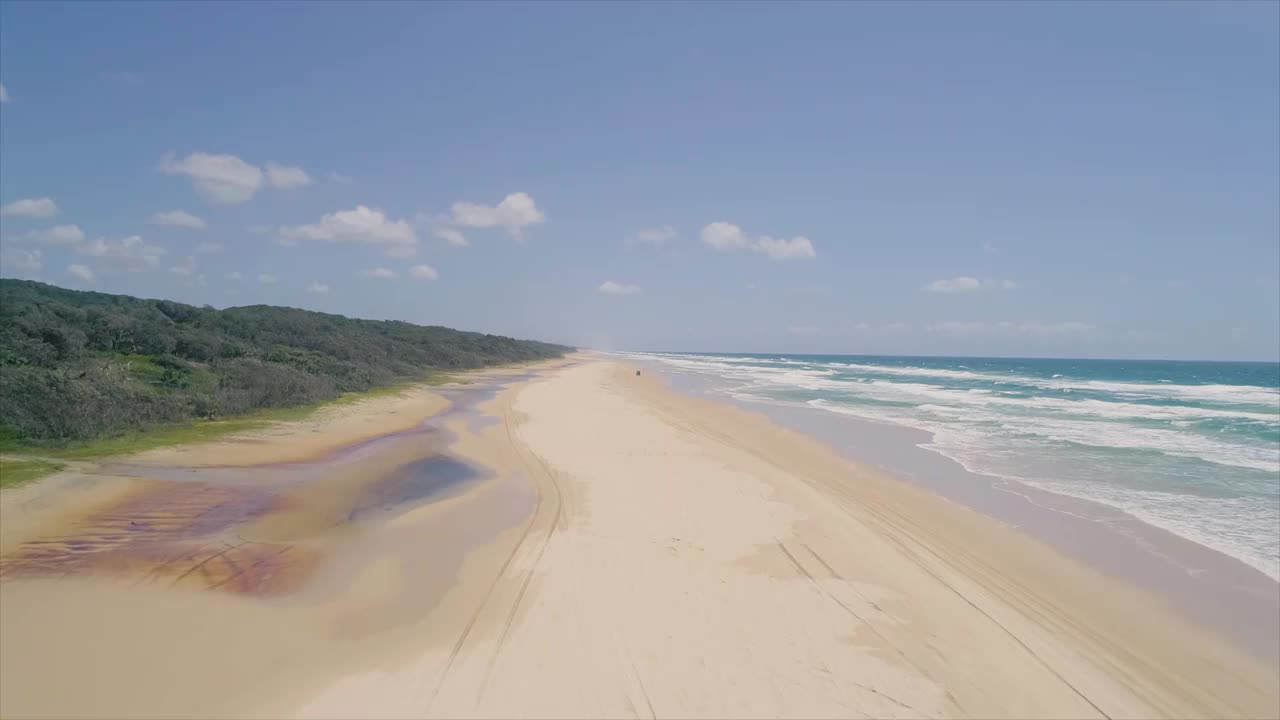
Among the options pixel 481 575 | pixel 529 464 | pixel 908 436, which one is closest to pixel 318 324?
pixel 529 464

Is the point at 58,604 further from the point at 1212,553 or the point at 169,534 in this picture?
the point at 1212,553

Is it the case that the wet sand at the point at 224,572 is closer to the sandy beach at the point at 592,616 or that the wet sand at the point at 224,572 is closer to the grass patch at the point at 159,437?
the sandy beach at the point at 592,616

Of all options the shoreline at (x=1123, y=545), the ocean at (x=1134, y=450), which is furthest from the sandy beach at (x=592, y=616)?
the ocean at (x=1134, y=450)

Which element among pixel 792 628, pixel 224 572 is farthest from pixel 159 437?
pixel 792 628

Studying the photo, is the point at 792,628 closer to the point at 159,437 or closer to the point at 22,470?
the point at 22,470

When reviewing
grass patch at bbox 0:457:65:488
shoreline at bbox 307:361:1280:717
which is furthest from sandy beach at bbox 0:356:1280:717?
grass patch at bbox 0:457:65:488
